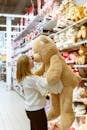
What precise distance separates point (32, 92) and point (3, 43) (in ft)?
46.3

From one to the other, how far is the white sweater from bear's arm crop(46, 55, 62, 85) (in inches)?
3.2

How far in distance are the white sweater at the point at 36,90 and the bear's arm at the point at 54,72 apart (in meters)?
0.08

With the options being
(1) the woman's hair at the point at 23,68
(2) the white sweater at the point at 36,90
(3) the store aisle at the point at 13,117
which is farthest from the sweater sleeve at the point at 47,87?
(3) the store aisle at the point at 13,117

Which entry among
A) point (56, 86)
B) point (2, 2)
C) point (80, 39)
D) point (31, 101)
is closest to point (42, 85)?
point (56, 86)

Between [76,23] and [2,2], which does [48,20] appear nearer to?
[76,23]

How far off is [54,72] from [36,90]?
0.43m

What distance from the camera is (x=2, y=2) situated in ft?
53.6

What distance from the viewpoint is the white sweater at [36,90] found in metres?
2.82

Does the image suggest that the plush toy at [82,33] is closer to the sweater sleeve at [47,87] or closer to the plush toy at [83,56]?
the plush toy at [83,56]

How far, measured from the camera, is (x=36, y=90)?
306 centimetres

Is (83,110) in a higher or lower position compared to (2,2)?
lower

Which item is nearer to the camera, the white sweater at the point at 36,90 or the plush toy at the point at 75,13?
the white sweater at the point at 36,90

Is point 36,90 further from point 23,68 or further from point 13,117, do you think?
point 13,117

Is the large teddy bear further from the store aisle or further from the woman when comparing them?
the store aisle
